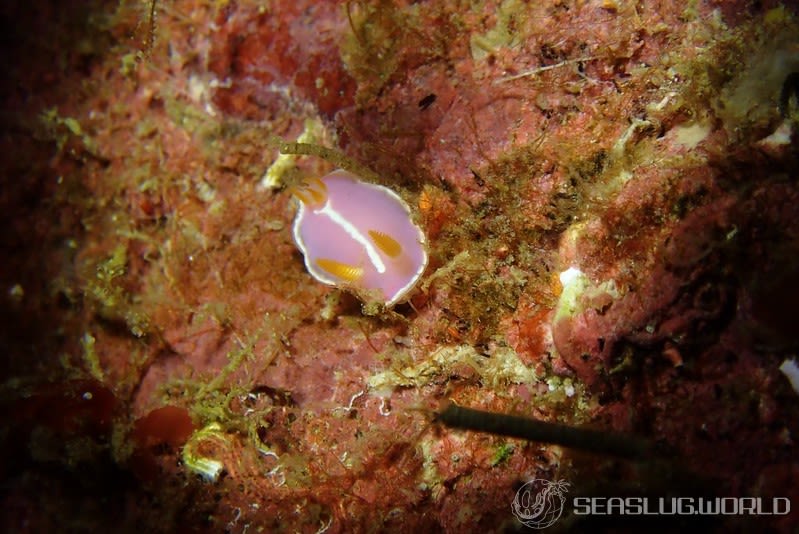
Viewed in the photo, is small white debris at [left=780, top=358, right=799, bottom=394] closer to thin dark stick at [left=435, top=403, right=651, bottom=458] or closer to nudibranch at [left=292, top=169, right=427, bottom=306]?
thin dark stick at [left=435, top=403, right=651, bottom=458]

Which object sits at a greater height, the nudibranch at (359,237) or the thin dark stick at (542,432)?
the nudibranch at (359,237)

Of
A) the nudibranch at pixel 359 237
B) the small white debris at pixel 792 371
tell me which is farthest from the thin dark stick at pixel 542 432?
the nudibranch at pixel 359 237

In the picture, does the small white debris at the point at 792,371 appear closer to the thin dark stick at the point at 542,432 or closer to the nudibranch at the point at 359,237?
the thin dark stick at the point at 542,432

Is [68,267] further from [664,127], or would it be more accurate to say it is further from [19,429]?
[664,127]

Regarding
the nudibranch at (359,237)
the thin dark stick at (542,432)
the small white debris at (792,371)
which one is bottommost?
the thin dark stick at (542,432)

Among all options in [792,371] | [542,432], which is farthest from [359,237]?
[792,371]

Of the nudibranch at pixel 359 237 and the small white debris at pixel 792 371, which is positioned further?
the nudibranch at pixel 359 237

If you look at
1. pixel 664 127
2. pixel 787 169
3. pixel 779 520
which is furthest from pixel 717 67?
pixel 779 520

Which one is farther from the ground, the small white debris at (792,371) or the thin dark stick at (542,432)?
the small white debris at (792,371)

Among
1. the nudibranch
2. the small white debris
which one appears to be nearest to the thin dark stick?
the small white debris
